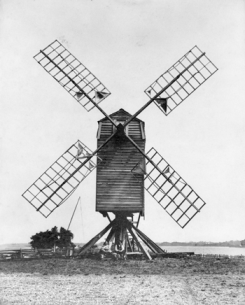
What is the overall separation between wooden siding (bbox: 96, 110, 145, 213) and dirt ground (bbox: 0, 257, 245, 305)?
2.73m

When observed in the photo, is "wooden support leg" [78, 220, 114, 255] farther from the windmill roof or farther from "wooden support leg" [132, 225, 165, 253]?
the windmill roof

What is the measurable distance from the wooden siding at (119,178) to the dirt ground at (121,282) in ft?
8.96

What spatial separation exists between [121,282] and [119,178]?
7407 mm

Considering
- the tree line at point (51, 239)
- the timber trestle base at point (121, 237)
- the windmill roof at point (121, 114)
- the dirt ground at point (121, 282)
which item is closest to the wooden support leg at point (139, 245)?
the timber trestle base at point (121, 237)

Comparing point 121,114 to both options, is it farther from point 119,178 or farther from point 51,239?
point 51,239

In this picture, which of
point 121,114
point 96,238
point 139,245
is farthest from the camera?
point 121,114

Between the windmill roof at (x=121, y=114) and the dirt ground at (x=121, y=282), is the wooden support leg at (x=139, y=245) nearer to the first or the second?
the dirt ground at (x=121, y=282)

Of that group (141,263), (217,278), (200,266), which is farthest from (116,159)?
(217,278)

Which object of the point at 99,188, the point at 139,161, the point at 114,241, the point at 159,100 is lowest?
the point at 114,241

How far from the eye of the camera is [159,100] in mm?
17953

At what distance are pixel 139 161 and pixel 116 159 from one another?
1.09m

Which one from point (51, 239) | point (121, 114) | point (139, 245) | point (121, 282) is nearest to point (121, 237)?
point (139, 245)

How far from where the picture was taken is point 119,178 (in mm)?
18656

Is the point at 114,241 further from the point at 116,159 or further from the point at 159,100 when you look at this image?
the point at 159,100
